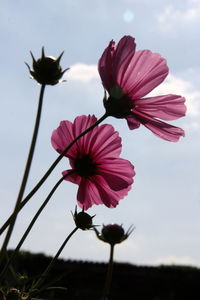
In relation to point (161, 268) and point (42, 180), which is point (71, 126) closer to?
point (42, 180)

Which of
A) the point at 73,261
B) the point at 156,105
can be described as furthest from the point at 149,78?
the point at 73,261

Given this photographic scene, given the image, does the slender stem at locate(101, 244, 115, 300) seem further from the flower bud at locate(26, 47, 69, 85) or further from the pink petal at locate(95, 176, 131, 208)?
the flower bud at locate(26, 47, 69, 85)

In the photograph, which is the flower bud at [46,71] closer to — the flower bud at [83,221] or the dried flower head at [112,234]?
the flower bud at [83,221]

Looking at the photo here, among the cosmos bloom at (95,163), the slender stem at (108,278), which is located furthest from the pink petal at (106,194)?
the slender stem at (108,278)

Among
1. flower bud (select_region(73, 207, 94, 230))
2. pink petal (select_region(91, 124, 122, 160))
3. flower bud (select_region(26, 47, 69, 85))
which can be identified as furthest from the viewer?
pink petal (select_region(91, 124, 122, 160))

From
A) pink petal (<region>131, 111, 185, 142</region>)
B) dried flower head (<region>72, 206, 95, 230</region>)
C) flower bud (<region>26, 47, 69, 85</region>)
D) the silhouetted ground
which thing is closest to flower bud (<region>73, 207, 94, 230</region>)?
dried flower head (<region>72, 206, 95, 230</region>)

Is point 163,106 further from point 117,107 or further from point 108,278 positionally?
point 108,278
